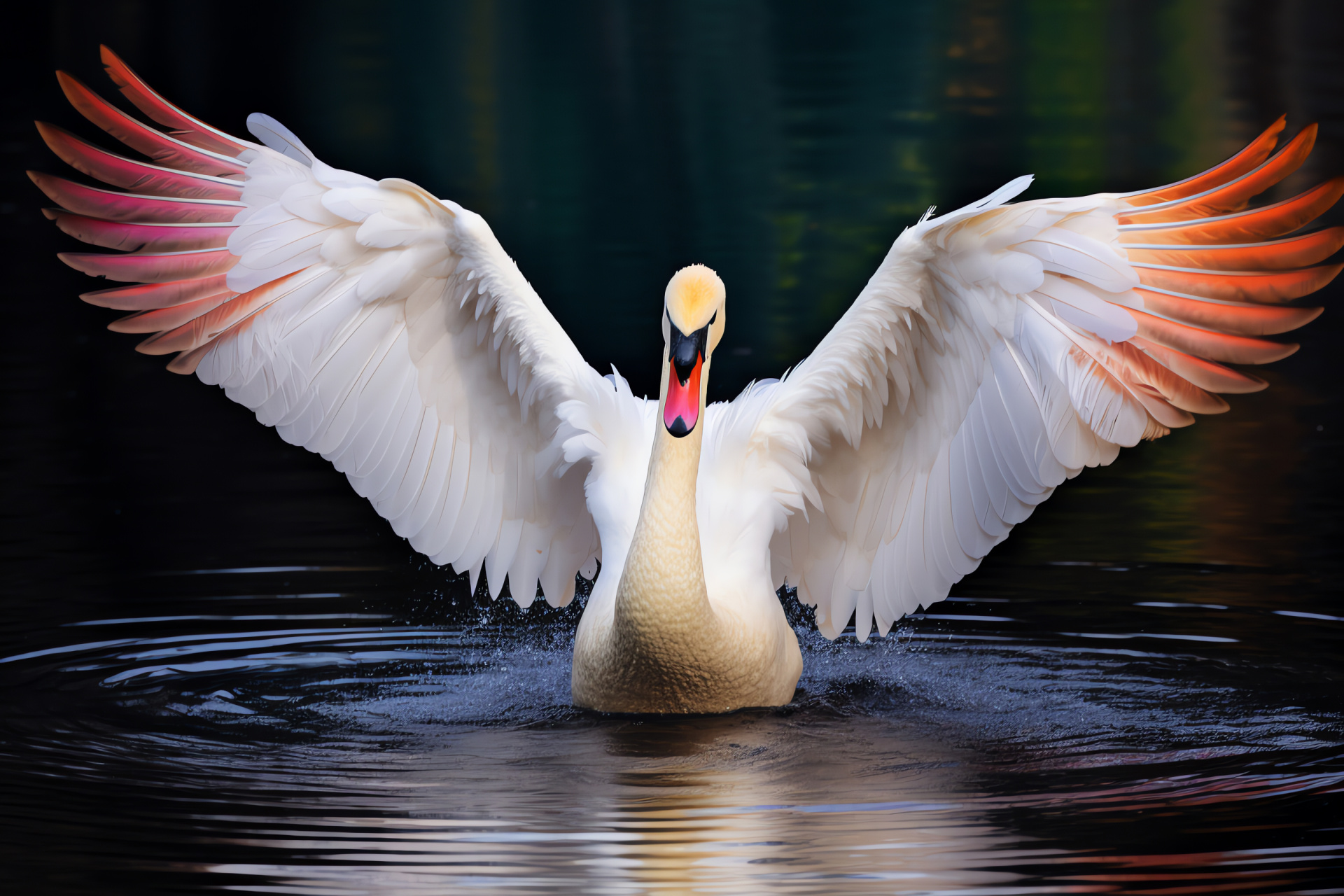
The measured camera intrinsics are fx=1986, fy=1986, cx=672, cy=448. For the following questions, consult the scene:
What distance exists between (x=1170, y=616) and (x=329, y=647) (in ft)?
11.2

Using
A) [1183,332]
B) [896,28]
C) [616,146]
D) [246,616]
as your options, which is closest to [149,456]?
[246,616]

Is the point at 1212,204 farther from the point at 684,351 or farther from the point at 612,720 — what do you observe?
the point at 612,720

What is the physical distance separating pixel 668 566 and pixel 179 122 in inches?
101

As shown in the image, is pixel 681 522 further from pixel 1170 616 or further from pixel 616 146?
pixel 616 146

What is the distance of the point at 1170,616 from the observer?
816cm

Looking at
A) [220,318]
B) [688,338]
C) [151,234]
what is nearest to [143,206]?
[151,234]

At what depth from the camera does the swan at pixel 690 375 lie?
6.59 metres

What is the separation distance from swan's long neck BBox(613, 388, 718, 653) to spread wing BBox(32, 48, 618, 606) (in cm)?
66

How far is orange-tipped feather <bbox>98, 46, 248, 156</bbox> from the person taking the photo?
7148mm

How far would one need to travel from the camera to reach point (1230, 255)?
664 cm

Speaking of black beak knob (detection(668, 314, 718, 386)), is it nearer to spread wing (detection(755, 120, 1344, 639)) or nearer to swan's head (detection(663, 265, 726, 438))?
swan's head (detection(663, 265, 726, 438))

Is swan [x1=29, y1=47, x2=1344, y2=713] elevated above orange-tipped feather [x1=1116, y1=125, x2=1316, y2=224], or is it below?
below

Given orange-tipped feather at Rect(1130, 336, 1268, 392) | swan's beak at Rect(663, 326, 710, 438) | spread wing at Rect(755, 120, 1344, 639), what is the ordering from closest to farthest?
swan's beak at Rect(663, 326, 710, 438) < spread wing at Rect(755, 120, 1344, 639) < orange-tipped feather at Rect(1130, 336, 1268, 392)

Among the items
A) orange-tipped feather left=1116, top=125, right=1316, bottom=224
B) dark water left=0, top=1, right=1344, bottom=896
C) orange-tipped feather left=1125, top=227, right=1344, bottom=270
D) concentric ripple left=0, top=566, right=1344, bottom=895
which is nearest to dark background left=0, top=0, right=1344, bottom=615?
dark water left=0, top=1, right=1344, bottom=896
